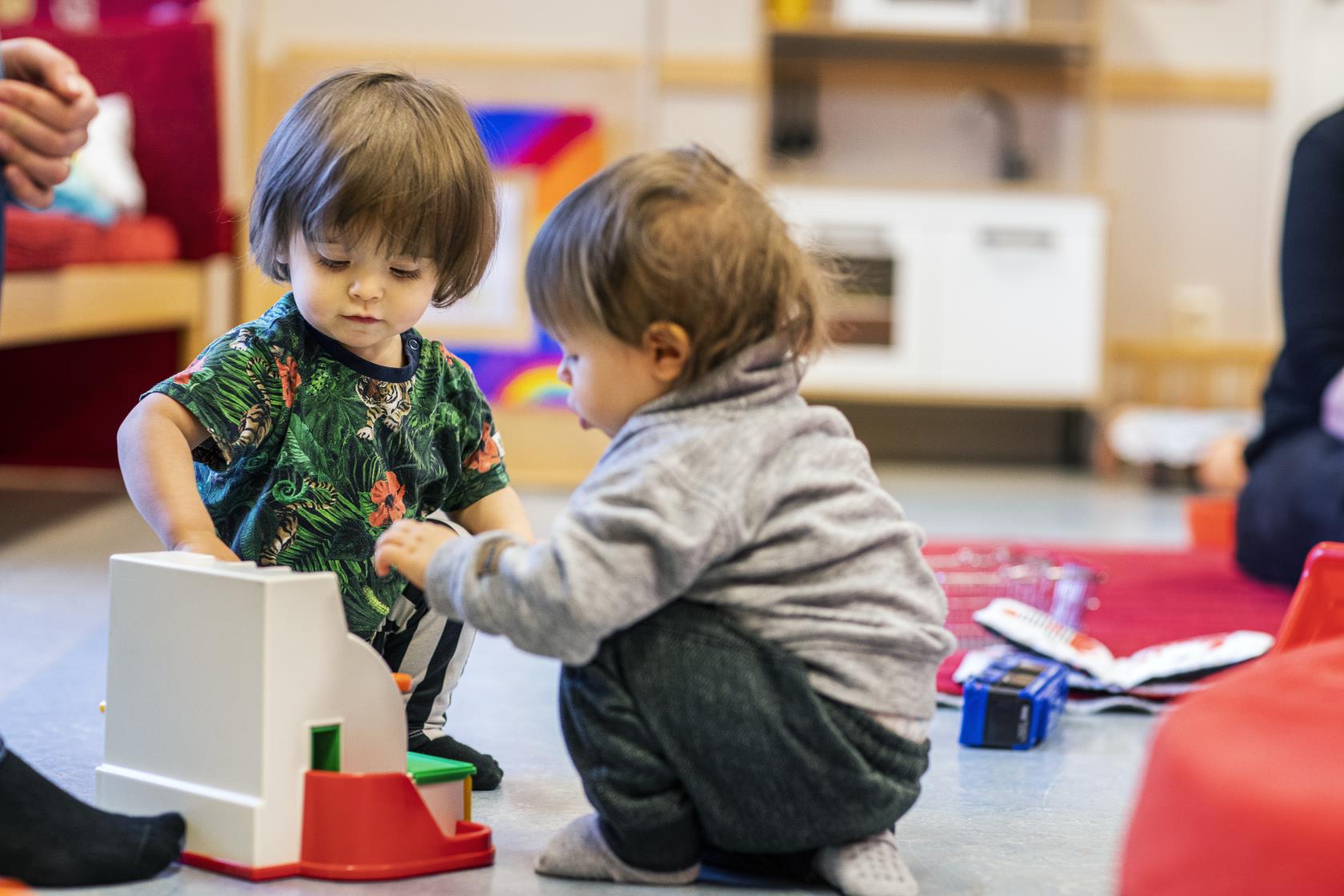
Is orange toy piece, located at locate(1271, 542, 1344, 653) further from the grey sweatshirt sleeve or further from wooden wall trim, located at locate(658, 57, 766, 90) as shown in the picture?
wooden wall trim, located at locate(658, 57, 766, 90)

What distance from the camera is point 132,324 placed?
9.16 feet

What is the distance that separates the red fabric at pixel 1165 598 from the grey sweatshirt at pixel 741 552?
2.08 feet

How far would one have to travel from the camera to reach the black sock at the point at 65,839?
35.4 inches

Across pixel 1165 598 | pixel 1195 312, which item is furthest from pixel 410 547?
pixel 1195 312

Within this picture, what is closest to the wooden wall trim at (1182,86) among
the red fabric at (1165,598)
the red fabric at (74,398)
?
the red fabric at (1165,598)

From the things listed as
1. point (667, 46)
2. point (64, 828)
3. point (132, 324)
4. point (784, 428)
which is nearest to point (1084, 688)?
point (784, 428)

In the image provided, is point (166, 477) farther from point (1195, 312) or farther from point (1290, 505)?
point (1195, 312)

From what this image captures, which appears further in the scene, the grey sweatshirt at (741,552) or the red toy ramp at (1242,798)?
the grey sweatshirt at (741,552)

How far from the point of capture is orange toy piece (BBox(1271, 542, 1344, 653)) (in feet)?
4.04

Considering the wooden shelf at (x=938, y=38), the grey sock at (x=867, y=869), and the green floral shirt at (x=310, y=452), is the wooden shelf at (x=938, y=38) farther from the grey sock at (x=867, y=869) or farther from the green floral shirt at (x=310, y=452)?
the grey sock at (x=867, y=869)

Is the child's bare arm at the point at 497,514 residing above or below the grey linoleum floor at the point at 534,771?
above

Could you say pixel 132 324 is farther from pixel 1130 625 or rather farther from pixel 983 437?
pixel 983 437

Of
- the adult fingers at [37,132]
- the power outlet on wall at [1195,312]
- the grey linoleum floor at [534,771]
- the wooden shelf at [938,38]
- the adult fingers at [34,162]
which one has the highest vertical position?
the wooden shelf at [938,38]

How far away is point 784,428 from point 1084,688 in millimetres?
769
